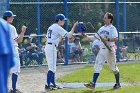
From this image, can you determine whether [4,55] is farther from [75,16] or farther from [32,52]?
[75,16]

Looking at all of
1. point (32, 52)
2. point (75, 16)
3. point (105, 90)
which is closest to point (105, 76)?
point (105, 90)

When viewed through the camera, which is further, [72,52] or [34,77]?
[72,52]

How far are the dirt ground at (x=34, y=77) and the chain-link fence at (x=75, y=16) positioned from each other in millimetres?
856

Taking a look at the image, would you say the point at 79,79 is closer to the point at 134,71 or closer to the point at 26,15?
the point at 134,71

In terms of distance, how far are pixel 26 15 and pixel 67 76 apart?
16.3 ft

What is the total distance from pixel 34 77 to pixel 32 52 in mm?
3330

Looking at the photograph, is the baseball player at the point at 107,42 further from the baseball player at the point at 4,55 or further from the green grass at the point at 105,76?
the baseball player at the point at 4,55

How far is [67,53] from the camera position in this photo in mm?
17906

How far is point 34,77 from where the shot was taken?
13930 mm

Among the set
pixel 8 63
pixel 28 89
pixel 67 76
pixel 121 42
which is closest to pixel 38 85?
pixel 28 89

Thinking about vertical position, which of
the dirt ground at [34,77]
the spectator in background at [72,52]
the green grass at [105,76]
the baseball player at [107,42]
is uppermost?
the baseball player at [107,42]

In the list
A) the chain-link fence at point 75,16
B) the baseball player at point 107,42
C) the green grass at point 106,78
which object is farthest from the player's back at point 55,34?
the chain-link fence at point 75,16

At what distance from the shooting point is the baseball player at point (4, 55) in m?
2.49

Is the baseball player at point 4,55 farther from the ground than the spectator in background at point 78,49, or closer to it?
farther from the ground
